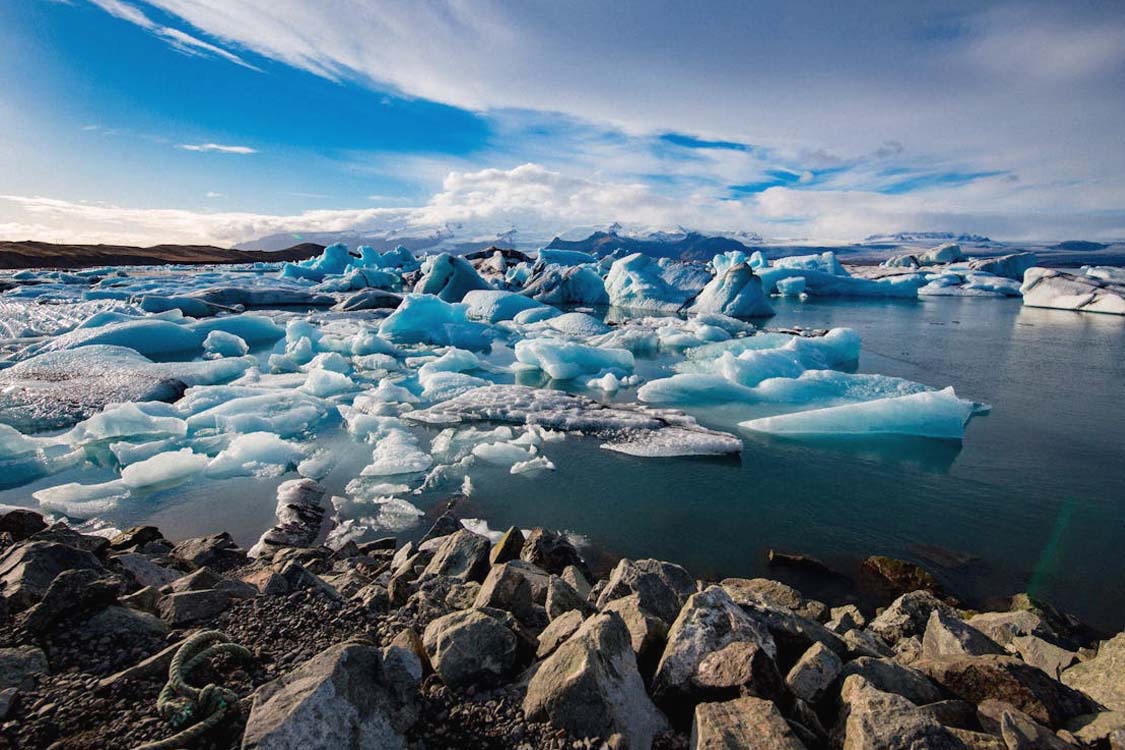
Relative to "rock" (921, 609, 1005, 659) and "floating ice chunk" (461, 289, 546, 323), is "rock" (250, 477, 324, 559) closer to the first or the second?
"rock" (921, 609, 1005, 659)

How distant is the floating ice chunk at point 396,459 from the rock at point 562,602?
2.54 meters

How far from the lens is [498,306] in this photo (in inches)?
570

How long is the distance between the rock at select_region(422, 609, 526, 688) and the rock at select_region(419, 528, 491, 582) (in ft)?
2.91

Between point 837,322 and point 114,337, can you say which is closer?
point 114,337

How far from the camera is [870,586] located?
3057mm

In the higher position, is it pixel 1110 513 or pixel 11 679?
pixel 11 679

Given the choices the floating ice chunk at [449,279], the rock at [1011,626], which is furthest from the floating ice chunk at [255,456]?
the floating ice chunk at [449,279]

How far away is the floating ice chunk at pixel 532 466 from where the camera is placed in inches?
173

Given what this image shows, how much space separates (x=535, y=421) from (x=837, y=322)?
39.5 ft

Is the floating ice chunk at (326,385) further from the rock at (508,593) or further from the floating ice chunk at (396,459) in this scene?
the rock at (508,593)

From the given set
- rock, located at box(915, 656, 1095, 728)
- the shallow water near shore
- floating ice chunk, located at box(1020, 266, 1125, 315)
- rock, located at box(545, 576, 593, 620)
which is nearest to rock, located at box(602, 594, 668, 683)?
rock, located at box(545, 576, 593, 620)

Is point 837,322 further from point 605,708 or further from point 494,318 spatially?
point 605,708

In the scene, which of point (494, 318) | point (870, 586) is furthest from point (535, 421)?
point (494, 318)

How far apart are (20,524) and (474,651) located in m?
2.69
